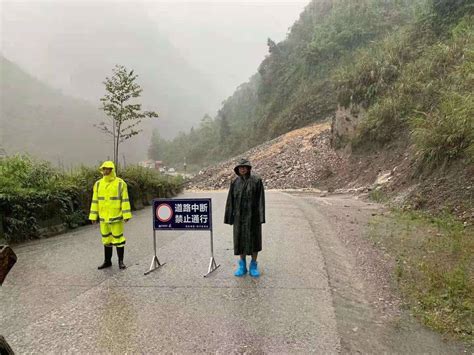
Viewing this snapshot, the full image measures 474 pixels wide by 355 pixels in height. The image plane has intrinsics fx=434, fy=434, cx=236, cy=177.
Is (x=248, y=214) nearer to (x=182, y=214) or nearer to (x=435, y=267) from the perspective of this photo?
(x=182, y=214)

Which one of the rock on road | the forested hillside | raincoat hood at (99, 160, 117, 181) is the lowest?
the rock on road

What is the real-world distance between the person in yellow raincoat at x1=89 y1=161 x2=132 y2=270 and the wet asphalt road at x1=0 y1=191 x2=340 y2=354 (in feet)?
1.61

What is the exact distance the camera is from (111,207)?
23.6ft

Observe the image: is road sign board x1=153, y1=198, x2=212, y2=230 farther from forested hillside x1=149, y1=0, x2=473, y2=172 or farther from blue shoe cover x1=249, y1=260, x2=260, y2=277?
forested hillside x1=149, y1=0, x2=473, y2=172

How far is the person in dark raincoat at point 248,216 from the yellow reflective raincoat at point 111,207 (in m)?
1.87

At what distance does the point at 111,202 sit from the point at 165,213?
0.92 m

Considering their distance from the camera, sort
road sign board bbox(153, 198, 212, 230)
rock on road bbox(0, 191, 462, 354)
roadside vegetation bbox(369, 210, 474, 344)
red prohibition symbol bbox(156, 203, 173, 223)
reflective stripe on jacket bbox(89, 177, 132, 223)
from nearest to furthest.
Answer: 1. rock on road bbox(0, 191, 462, 354)
2. roadside vegetation bbox(369, 210, 474, 344)
3. reflective stripe on jacket bbox(89, 177, 132, 223)
4. road sign board bbox(153, 198, 212, 230)
5. red prohibition symbol bbox(156, 203, 173, 223)

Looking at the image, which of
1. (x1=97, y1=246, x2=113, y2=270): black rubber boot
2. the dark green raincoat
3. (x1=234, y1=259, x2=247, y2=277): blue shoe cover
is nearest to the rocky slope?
the dark green raincoat

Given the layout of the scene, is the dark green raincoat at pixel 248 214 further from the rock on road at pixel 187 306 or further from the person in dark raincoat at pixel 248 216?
the rock on road at pixel 187 306

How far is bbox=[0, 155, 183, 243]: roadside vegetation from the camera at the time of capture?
962 cm

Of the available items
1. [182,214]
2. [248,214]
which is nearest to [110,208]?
[182,214]

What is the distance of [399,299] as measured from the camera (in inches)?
223

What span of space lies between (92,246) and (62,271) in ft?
6.72

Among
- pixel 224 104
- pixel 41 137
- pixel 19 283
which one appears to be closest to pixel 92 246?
pixel 19 283
